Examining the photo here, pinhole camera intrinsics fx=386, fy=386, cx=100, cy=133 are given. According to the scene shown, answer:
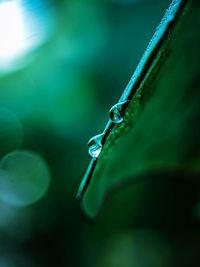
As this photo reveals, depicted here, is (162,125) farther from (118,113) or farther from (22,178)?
(22,178)

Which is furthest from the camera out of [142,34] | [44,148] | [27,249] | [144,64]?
[27,249]

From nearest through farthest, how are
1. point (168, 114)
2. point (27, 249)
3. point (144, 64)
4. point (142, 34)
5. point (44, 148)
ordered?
point (144, 64), point (168, 114), point (142, 34), point (44, 148), point (27, 249)

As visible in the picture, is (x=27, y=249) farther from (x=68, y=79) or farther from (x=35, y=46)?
(x=35, y=46)

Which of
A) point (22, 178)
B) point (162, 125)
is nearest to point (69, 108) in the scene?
point (22, 178)

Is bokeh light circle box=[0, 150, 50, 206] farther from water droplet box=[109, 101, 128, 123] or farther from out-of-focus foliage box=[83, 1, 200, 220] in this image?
water droplet box=[109, 101, 128, 123]

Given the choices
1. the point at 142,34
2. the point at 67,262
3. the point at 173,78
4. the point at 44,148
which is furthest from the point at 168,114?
the point at 67,262

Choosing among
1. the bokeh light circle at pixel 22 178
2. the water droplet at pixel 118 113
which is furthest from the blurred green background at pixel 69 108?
the water droplet at pixel 118 113

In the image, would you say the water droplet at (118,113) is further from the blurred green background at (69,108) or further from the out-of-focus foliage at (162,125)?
the blurred green background at (69,108)
